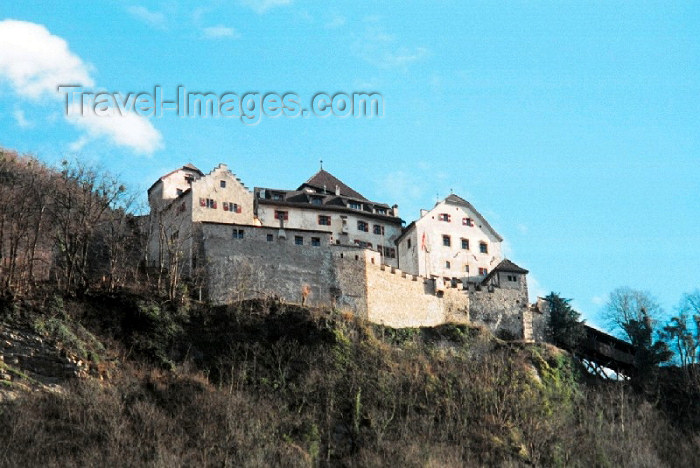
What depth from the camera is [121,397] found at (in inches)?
2002

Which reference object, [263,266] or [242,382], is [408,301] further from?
[242,382]

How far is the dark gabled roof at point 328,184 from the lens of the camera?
78.7 meters

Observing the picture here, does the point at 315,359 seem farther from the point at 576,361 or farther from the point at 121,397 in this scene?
the point at 576,361

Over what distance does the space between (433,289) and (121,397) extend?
1005 inches

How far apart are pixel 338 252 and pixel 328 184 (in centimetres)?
1484

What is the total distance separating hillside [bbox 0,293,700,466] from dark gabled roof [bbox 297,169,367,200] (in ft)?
60.2

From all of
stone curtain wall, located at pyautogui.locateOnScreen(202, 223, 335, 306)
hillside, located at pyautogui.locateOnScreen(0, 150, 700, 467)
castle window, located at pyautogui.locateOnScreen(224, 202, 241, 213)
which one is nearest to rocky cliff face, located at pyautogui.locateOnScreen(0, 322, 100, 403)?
hillside, located at pyautogui.locateOnScreen(0, 150, 700, 467)

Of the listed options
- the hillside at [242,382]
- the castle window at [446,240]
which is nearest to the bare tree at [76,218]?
the hillside at [242,382]

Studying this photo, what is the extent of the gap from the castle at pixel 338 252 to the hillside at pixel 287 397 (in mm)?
3038

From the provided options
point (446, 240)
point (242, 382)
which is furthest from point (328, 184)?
point (242, 382)

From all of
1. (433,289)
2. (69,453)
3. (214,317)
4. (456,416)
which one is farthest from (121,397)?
(433,289)

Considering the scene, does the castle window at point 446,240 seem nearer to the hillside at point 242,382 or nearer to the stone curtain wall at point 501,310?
the stone curtain wall at point 501,310

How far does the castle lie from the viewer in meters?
64.0

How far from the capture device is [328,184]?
3155 inches
